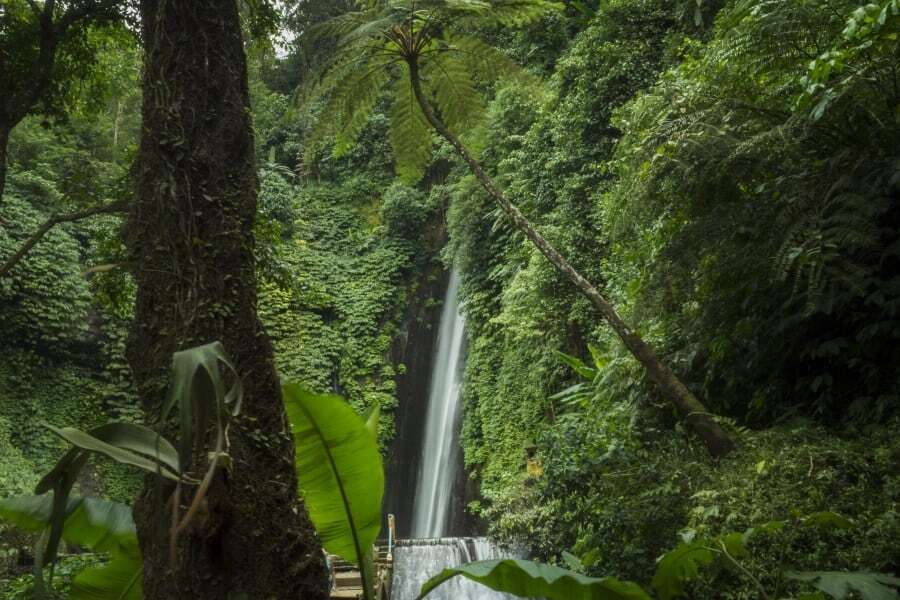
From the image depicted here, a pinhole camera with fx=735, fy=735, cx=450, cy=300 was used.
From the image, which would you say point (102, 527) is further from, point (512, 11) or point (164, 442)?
point (512, 11)

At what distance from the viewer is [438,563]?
419 inches

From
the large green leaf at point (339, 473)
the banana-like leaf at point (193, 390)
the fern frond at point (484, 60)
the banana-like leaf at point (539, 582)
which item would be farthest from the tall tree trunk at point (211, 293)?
the fern frond at point (484, 60)

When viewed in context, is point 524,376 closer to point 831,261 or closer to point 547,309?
point 547,309

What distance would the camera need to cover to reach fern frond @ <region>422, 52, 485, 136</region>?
7141mm

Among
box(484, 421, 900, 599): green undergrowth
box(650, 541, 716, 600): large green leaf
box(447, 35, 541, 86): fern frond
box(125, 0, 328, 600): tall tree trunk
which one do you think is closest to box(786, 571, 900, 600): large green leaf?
box(650, 541, 716, 600): large green leaf

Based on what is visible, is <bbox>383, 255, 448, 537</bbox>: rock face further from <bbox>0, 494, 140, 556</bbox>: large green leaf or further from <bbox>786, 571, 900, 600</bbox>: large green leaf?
<bbox>786, 571, 900, 600</bbox>: large green leaf

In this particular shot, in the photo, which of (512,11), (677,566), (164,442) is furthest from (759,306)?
(164,442)

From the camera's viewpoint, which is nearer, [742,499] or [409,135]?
[742,499]

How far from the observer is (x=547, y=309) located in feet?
37.6

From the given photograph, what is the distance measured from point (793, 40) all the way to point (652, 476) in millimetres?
3143

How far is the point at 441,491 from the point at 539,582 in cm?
1314

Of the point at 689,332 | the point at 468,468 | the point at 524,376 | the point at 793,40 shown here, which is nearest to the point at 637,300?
the point at 689,332

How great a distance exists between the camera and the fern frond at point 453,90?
7.14 meters

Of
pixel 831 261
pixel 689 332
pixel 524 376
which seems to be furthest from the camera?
pixel 524 376
